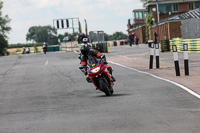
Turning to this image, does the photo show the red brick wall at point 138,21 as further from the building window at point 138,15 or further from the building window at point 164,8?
the building window at point 164,8

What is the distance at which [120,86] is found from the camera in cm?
1509

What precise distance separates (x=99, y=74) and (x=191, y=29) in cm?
3109

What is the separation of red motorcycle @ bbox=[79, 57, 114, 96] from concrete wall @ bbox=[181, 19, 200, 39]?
28.6 metres

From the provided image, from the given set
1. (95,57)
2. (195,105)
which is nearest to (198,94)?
(195,105)

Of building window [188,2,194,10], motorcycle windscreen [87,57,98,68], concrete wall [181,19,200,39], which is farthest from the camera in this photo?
building window [188,2,194,10]

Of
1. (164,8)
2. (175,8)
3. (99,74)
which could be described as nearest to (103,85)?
(99,74)

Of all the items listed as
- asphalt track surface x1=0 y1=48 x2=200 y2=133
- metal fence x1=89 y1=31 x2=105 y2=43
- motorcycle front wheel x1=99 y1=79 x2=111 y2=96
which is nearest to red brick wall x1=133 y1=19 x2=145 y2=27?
metal fence x1=89 y1=31 x2=105 y2=43

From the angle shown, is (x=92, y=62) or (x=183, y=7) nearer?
(x=92, y=62)

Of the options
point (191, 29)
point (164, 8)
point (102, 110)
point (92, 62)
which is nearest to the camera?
point (102, 110)

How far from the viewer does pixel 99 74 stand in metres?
12.4

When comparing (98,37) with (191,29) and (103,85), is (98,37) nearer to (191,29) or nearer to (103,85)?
(191,29)

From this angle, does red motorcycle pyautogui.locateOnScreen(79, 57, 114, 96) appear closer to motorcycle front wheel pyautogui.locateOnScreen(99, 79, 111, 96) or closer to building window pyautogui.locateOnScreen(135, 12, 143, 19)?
motorcycle front wheel pyautogui.locateOnScreen(99, 79, 111, 96)

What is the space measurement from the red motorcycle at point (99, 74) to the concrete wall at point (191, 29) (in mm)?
28559

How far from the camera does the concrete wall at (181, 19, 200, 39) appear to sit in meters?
40.3
